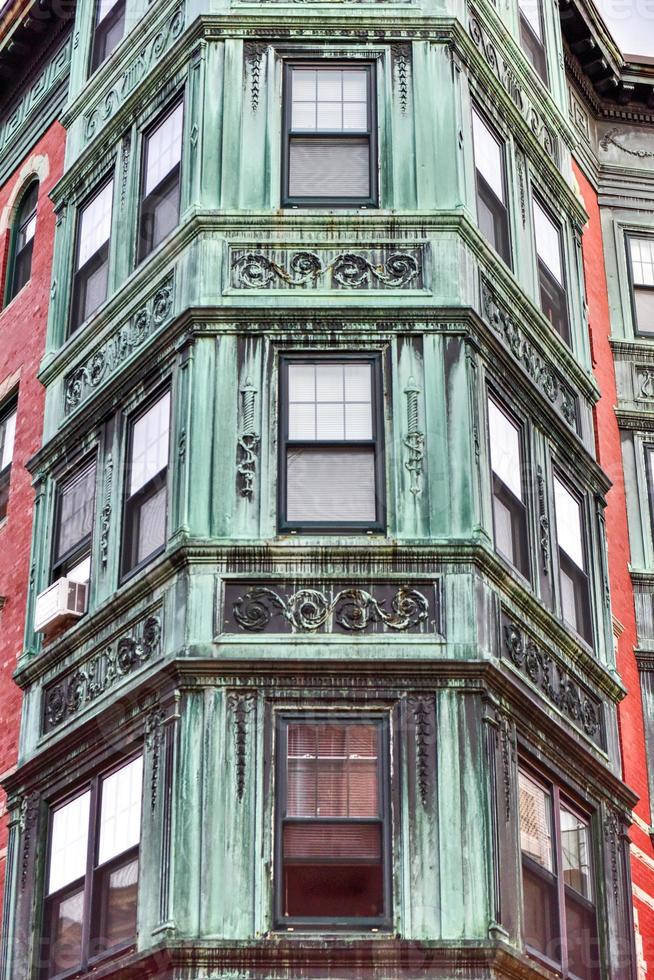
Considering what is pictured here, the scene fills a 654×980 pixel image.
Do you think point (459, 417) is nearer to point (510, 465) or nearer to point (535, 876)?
point (510, 465)

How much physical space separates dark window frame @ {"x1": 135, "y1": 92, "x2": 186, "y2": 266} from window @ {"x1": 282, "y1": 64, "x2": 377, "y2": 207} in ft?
4.07

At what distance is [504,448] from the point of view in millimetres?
17969

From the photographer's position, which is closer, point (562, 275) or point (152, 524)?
point (152, 524)

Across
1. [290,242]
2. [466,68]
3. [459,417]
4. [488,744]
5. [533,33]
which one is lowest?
[488,744]

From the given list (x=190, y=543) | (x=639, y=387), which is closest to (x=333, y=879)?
(x=190, y=543)

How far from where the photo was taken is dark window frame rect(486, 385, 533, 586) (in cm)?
1738

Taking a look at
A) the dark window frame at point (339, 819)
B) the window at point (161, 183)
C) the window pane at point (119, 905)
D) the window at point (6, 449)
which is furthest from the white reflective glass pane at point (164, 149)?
the window pane at point (119, 905)

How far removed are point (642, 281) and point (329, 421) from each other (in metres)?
9.87

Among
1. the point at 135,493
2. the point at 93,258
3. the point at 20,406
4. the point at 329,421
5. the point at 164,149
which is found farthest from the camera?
the point at 20,406

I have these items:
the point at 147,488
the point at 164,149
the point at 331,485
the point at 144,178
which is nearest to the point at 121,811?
the point at 147,488

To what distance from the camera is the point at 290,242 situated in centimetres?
1808

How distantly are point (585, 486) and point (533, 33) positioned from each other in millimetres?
6596

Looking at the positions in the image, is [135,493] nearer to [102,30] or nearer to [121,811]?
[121,811]

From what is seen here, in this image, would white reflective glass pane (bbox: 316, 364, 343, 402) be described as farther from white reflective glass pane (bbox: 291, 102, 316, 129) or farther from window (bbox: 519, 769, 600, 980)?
window (bbox: 519, 769, 600, 980)
